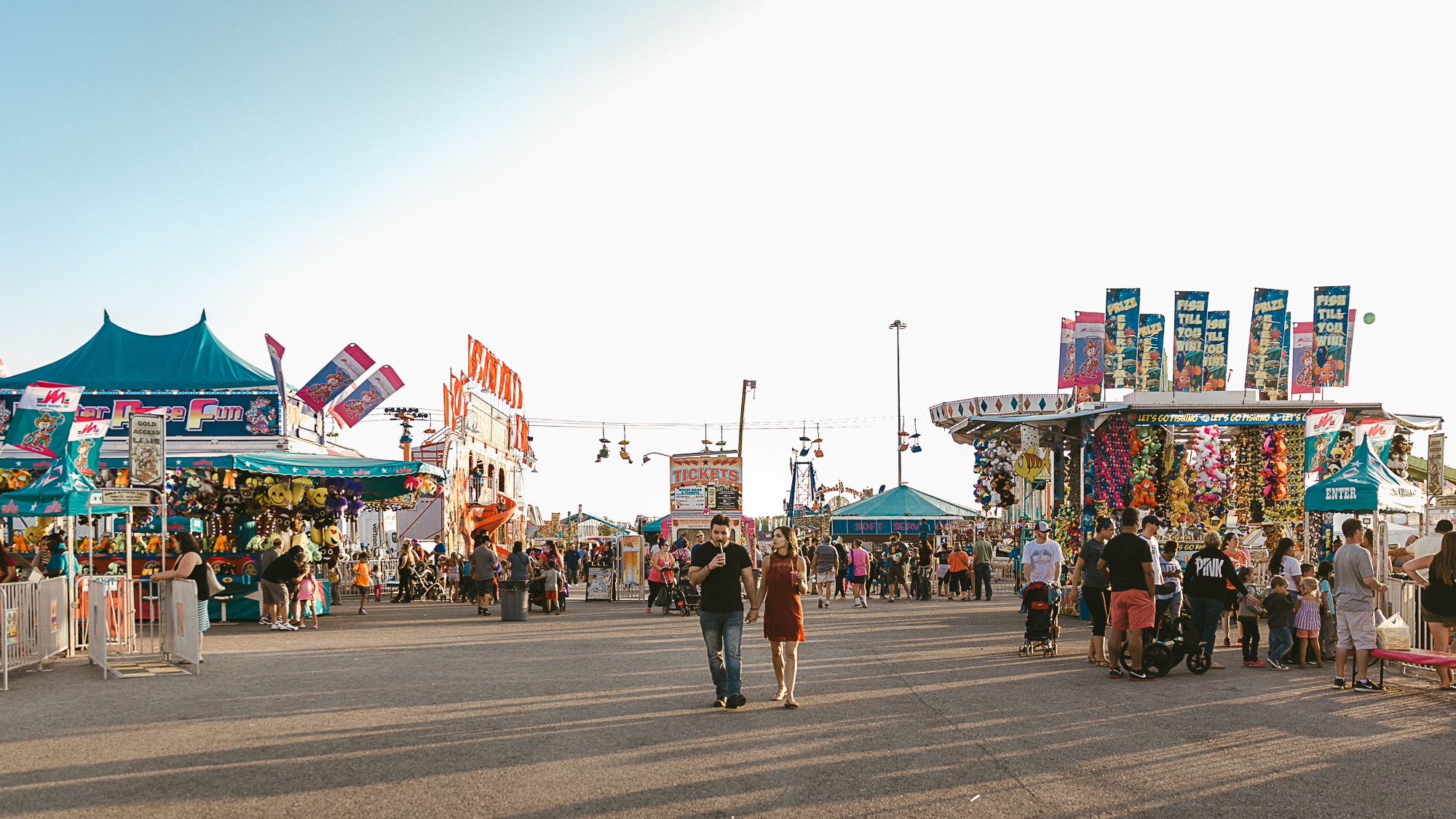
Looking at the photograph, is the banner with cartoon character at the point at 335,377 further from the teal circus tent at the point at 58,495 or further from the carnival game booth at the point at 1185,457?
the carnival game booth at the point at 1185,457

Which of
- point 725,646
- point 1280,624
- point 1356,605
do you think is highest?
point 1356,605

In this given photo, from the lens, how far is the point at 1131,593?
11062 mm

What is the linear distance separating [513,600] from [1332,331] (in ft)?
52.1

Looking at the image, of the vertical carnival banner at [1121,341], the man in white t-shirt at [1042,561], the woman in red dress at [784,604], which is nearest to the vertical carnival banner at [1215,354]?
the vertical carnival banner at [1121,341]

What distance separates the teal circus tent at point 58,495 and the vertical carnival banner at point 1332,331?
63.7 ft

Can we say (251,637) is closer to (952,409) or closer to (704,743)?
(704,743)

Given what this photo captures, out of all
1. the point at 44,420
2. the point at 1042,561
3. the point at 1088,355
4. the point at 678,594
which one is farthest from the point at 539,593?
the point at 1088,355

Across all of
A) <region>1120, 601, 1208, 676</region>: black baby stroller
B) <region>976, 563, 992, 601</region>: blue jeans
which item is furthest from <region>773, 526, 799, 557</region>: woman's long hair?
<region>976, 563, 992, 601</region>: blue jeans

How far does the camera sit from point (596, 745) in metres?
7.48

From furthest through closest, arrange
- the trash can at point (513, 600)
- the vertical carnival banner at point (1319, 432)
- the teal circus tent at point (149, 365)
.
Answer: the teal circus tent at point (149, 365) → the trash can at point (513, 600) → the vertical carnival banner at point (1319, 432)

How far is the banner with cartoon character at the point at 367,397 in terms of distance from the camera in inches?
1136

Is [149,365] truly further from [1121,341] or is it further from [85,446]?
[1121,341]

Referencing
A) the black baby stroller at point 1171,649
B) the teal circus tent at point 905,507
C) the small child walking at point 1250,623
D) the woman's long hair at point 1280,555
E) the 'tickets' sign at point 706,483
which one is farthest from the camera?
the teal circus tent at point 905,507

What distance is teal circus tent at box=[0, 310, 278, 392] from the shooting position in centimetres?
2509
